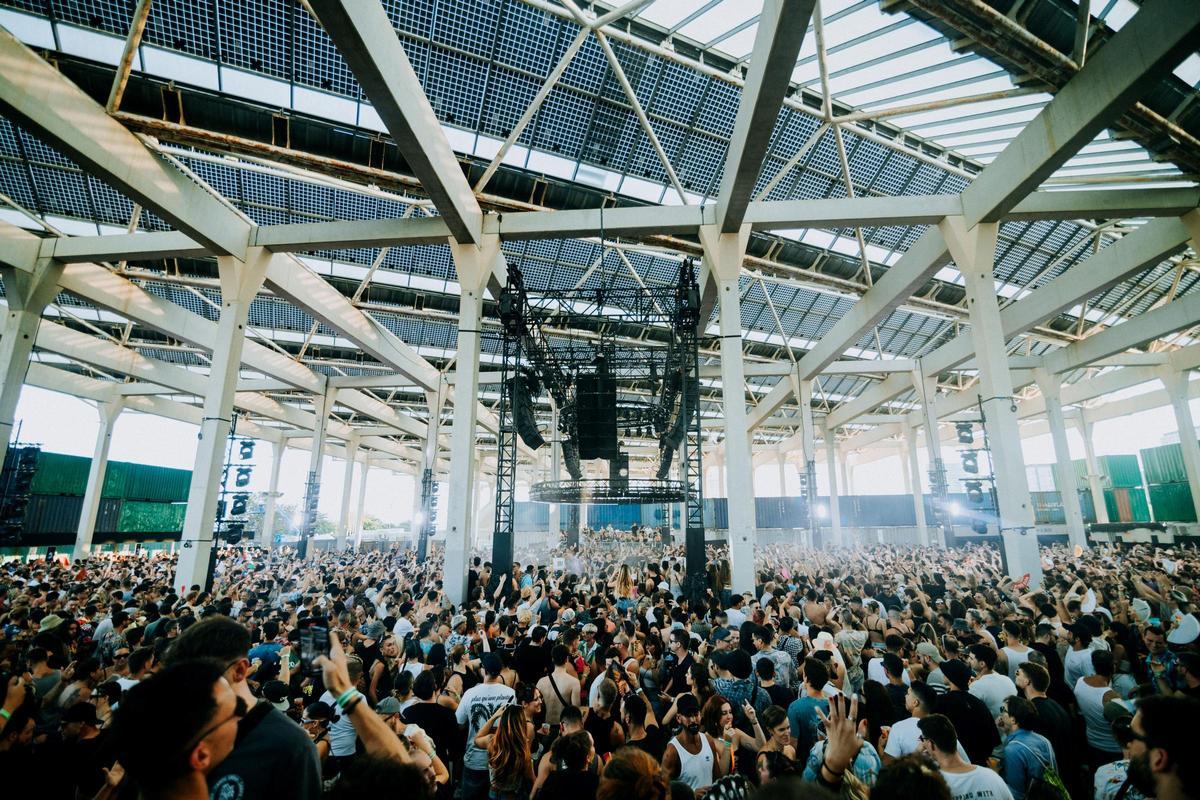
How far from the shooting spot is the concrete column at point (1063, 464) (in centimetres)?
1725

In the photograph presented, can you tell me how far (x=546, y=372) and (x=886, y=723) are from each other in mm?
12634

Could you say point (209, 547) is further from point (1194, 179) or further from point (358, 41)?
point (1194, 179)

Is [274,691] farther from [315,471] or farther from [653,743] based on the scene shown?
[315,471]

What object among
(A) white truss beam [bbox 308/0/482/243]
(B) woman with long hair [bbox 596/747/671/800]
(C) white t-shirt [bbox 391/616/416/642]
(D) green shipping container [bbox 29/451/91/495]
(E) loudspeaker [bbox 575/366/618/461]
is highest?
(A) white truss beam [bbox 308/0/482/243]

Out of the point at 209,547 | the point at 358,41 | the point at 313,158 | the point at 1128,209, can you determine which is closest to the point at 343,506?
the point at 209,547

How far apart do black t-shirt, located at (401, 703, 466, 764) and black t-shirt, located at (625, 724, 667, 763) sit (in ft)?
4.39

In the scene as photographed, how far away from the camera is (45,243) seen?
443 inches

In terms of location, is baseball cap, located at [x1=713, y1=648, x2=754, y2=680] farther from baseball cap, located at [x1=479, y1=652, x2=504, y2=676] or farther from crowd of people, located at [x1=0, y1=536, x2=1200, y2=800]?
baseball cap, located at [x1=479, y1=652, x2=504, y2=676]

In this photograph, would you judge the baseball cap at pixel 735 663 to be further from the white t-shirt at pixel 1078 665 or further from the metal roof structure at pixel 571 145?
the metal roof structure at pixel 571 145

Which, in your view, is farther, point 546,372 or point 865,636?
point 546,372

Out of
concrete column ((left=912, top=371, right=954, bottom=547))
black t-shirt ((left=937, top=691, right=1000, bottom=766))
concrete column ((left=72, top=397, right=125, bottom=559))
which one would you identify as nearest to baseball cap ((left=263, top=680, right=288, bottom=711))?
black t-shirt ((left=937, top=691, right=1000, bottom=766))

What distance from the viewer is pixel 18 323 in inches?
426

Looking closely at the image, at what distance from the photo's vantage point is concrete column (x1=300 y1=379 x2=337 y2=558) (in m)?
20.2

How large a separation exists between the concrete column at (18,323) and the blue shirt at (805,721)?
14531 millimetres
